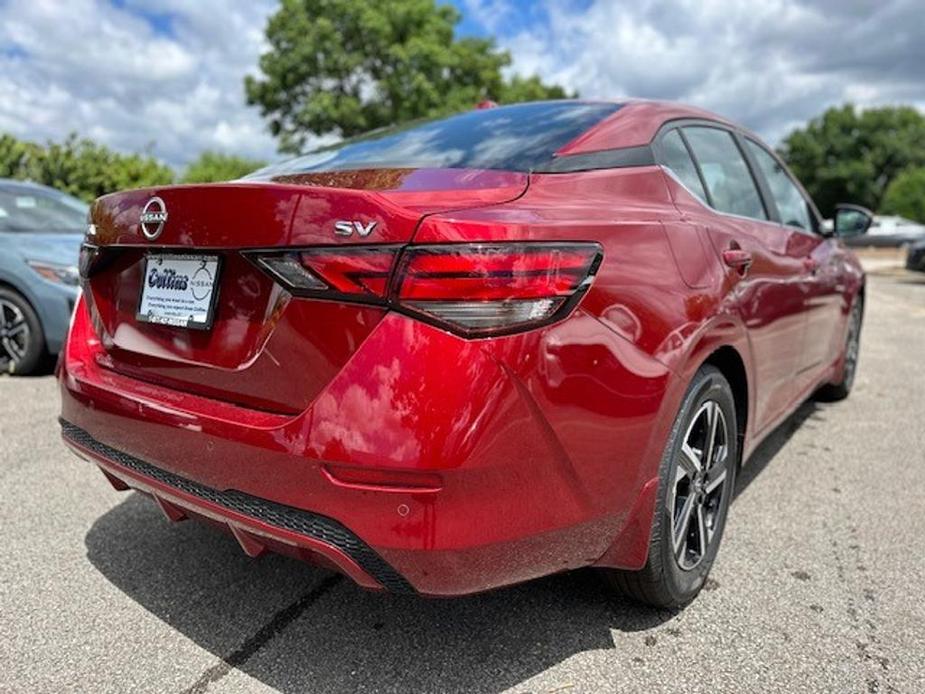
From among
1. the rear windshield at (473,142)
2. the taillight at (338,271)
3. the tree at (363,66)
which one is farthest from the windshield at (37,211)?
the tree at (363,66)

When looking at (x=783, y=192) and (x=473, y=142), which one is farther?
(x=783, y=192)

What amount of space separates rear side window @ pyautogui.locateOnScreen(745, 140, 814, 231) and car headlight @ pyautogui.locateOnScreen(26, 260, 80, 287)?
4.32 meters

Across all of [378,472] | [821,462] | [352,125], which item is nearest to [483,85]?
[352,125]

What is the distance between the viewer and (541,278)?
1670 mm

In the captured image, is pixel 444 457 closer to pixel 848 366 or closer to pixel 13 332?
pixel 848 366

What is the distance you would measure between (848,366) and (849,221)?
1071 millimetres

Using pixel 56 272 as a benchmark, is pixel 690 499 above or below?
below

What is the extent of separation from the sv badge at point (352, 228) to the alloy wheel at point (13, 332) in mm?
4384

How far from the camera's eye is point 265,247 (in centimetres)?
177

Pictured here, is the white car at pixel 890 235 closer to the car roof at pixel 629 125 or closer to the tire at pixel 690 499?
the car roof at pixel 629 125

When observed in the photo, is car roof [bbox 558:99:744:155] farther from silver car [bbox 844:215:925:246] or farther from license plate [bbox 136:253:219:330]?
silver car [bbox 844:215:925:246]

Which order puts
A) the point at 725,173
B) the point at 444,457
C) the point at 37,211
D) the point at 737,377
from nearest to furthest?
the point at 444,457 < the point at 737,377 < the point at 725,173 < the point at 37,211

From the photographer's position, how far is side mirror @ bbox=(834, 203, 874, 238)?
4.40 metres

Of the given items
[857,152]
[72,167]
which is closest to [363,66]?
[72,167]
